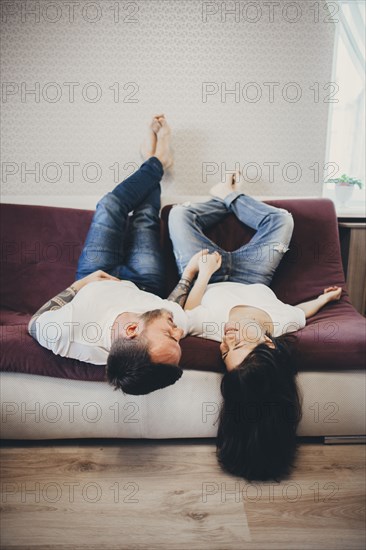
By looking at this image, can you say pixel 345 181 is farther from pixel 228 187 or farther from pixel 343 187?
pixel 228 187

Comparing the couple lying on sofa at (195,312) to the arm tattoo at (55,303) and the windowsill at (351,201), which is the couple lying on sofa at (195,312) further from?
the windowsill at (351,201)

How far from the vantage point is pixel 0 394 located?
1.50 meters

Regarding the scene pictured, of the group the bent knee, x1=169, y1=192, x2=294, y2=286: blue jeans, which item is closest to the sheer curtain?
x1=169, y1=192, x2=294, y2=286: blue jeans

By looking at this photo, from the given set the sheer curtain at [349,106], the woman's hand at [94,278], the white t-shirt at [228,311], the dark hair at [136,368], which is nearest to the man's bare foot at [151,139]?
the woman's hand at [94,278]

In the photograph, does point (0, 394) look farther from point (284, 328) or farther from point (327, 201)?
point (327, 201)

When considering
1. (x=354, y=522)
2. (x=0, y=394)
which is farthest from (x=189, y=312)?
(x=354, y=522)

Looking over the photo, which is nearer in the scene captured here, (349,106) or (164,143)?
(164,143)

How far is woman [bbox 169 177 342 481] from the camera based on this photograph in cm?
134

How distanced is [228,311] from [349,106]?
2066 millimetres

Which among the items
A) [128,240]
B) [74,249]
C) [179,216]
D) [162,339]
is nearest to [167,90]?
[179,216]

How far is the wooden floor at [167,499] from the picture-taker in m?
1.16

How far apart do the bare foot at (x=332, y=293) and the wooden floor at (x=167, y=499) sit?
0.64 metres

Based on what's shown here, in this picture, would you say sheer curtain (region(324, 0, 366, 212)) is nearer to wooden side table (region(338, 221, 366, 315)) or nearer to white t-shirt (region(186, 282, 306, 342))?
wooden side table (region(338, 221, 366, 315))

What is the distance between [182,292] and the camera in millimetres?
1839
